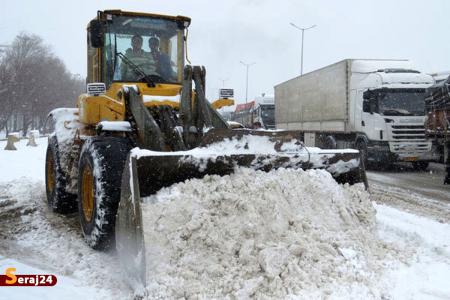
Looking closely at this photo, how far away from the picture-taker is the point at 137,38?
5.82 meters

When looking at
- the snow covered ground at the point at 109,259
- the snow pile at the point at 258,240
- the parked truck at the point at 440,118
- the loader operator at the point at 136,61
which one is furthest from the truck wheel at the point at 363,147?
the snow pile at the point at 258,240

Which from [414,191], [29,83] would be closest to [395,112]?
[414,191]

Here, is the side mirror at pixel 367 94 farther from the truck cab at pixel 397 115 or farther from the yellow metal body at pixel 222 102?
the yellow metal body at pixel 222 102

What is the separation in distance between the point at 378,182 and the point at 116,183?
8.28m

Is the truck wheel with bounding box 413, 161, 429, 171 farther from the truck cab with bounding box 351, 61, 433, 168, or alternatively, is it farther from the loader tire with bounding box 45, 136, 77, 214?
the loader tire with bounding box 45, 136, 77, 214

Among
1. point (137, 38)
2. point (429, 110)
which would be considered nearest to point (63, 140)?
point (137, 38)

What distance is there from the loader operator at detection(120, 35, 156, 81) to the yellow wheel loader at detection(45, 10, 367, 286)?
0.04 feet

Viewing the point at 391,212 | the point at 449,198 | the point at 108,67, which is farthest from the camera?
the point at 449,198

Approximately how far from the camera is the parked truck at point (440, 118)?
10531mm

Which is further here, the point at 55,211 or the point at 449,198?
the point at 449,198

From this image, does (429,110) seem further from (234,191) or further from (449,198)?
(234,191)

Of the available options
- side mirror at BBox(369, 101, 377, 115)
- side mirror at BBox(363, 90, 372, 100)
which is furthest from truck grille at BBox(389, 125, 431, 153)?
side mirror at BBox(363, 90, 372, 100)

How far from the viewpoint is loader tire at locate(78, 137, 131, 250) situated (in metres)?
4.19

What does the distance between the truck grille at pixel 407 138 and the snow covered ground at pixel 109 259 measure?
6.34m
